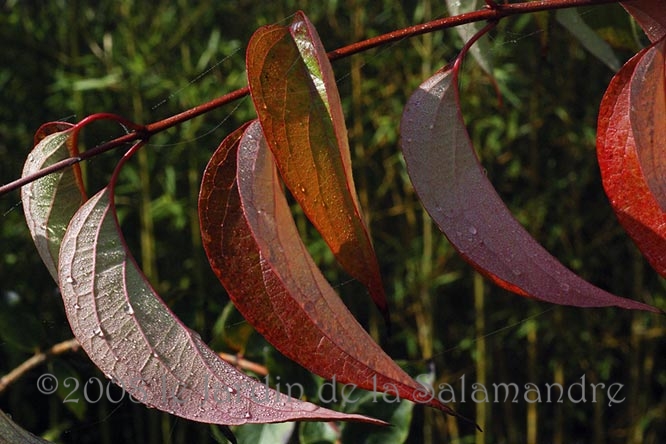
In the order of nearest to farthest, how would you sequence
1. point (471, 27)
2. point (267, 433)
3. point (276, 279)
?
1. point (276, 279)
2. point (471, 27)
3. point (267, 433)

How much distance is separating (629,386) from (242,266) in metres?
1.65

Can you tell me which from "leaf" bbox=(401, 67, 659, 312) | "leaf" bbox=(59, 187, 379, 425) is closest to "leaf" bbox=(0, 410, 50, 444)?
"leaf" bbox=(59, 187, 379, 425)

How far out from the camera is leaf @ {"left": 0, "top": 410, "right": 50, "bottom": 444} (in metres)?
0.31

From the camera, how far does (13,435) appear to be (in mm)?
307

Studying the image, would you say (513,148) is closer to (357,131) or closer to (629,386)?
(357,131)

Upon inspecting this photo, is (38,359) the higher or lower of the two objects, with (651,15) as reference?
lower

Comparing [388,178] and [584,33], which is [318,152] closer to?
[584,33]

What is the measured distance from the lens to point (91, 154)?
1.08 feet

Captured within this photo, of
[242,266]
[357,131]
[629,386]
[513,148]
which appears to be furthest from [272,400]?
[629,386]

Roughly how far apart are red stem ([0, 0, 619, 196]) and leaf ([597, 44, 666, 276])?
0.04 meters

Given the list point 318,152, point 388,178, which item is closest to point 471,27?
point 318,152

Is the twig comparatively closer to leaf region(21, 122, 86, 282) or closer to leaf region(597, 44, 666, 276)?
leaf region(21, 122, 86, 282)

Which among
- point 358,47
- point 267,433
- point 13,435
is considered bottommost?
point 267,433

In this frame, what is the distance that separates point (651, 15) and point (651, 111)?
46 millimetres
